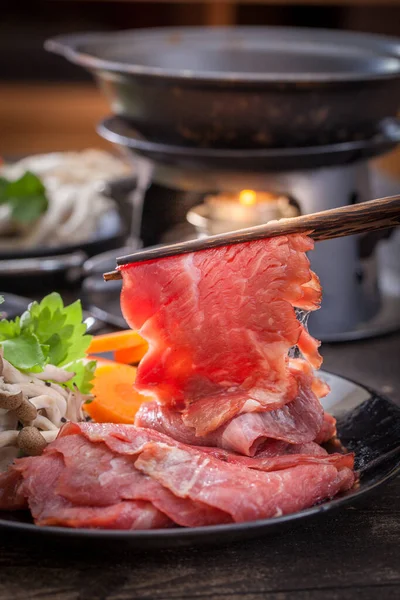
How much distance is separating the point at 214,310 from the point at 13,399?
30 centimetres

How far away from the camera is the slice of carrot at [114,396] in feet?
4.63

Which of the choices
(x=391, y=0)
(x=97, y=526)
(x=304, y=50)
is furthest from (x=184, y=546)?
(x=391, y=0)

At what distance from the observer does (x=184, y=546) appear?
104 cm

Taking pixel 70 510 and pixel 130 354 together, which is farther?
pixel 130 354

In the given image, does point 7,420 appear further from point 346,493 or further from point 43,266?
point 43,266

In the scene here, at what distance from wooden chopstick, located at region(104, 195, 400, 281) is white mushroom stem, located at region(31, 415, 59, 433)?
0.78 feet

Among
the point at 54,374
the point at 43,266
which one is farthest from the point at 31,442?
the point at 43,266

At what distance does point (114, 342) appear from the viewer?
1.58 m

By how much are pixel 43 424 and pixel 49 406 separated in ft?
0.09

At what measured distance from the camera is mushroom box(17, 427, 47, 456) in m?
1.19

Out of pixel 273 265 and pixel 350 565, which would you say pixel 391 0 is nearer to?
pixel 273 265

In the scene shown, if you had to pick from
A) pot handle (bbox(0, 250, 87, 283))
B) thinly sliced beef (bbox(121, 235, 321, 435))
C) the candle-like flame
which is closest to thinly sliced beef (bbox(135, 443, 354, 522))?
thinly sliced beef (bbox(121, 235, 321, 435))

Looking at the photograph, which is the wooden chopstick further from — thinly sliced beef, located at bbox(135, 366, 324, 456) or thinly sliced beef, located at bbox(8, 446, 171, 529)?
thinly sliced beef, located at bbox(8, 446, 171, 529)

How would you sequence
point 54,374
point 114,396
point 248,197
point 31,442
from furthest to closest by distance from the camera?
point 248,197, point 114,396, point 54,374, point 31,442
